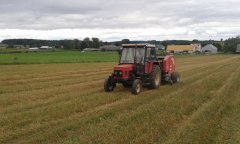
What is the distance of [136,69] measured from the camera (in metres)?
15.4

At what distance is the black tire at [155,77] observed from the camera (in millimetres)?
15974

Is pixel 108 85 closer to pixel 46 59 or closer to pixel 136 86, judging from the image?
pixel 136 86

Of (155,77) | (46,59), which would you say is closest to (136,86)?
(155,77)

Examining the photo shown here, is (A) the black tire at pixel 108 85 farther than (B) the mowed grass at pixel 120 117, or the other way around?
(A) the black tire at pixel 108 85

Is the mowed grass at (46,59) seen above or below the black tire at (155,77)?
below

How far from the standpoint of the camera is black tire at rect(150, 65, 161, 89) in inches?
629

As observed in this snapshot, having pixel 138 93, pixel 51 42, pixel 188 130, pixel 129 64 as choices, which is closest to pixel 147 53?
pixel 129 64

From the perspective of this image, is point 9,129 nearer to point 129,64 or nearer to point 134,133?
point 134,133

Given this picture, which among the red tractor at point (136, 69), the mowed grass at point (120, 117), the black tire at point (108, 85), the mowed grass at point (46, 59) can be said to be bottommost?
the mowed grass at point (46, 59)

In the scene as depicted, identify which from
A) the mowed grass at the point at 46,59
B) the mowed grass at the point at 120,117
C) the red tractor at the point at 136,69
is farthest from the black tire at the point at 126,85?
the mowed grass at the point at 46,59

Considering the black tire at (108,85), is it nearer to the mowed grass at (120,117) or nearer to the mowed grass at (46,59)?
the mowed grass at (120,117)

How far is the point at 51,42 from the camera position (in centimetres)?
14800

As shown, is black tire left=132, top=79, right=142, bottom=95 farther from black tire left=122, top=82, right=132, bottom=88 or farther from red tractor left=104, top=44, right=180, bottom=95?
black tire left=122, top=82, right=132, bottom=88

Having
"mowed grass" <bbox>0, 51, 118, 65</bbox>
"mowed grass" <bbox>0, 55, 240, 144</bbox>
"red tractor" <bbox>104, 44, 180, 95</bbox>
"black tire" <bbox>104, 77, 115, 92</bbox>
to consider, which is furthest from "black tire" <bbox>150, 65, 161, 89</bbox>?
"mowed grass" <bbox>0, 51, 118, 65</bbox>
